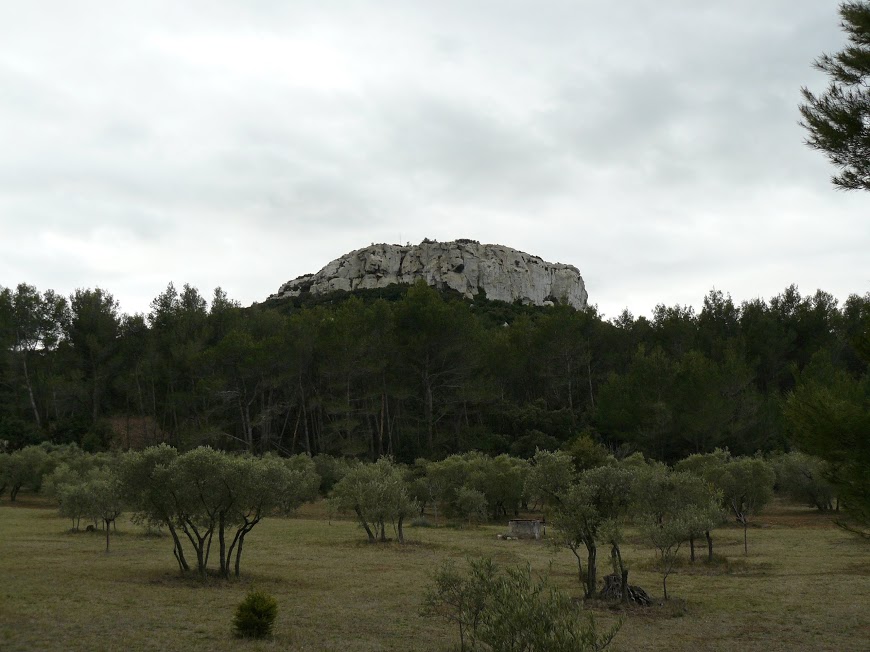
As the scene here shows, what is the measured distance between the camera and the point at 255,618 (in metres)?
16.2

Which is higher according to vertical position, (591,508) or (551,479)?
(551,479)

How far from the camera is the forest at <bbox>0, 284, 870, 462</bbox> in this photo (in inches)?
2574

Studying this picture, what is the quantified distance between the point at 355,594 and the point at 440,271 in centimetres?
13901

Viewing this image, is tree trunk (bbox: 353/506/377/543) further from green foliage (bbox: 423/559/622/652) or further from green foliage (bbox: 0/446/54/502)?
green foliage (bbox: 0/446/54/502)

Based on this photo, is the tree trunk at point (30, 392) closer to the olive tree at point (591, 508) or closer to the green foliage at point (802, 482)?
the olive tree at point (591, 508)

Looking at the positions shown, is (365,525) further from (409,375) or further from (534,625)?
(409,375)

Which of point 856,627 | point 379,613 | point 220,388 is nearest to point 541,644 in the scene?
point 379,613

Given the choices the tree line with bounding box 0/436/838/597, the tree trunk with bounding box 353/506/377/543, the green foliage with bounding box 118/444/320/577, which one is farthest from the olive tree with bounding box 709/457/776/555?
the green foliage with bounding box 118/444/320/577

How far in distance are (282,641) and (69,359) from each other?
7887cm

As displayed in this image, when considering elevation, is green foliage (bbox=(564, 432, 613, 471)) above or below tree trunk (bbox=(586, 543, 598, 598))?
above

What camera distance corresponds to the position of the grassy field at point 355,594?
54.2ft

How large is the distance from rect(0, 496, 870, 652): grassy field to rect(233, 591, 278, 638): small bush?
1.46 ft

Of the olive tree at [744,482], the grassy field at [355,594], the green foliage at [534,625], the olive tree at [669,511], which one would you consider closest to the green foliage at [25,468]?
the grassy field at [355,594]

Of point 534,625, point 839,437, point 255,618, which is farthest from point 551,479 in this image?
point 534,625
